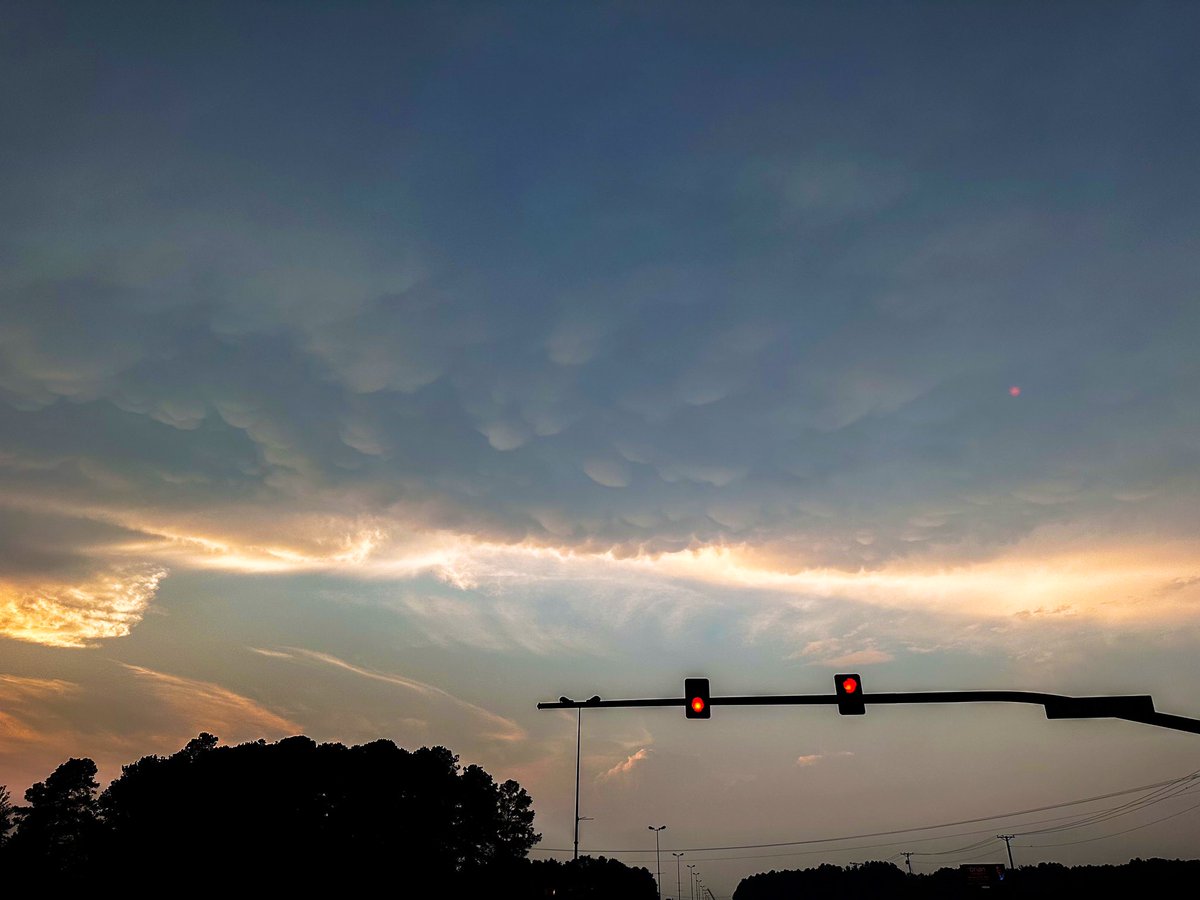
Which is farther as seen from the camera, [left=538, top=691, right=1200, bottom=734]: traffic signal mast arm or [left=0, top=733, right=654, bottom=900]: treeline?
[left=0, top=733, right=654, bottom=900]: treeline

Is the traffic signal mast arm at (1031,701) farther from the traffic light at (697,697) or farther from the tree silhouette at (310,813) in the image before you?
the tree silhouette at (310,813)

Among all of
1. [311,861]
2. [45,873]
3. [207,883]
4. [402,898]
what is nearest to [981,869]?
[402,898]

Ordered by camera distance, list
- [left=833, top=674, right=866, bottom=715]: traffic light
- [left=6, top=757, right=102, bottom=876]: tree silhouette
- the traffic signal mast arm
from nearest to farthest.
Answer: the traffic signal mast arm
[left=833, top=674, right=866, bottom=715]: traffic light
[left=6, top=757, right=102, bottom=876]: tree silhouette

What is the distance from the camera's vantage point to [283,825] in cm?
7594

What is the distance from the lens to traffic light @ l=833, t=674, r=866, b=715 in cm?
1622

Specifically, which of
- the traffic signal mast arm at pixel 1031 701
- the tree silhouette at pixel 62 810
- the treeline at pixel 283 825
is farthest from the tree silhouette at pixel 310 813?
the traffic signal mast arm at pixel 1031 701

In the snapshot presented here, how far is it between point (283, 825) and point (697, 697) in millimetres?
75675

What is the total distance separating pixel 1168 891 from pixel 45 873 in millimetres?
147945

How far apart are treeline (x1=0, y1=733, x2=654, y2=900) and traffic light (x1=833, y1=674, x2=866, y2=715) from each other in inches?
2770

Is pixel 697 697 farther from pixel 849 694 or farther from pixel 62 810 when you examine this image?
pixel 62 810

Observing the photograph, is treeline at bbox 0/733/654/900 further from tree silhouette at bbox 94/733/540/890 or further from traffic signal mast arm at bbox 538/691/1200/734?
traffic signal mast arm at bbox 538/691/1200/734

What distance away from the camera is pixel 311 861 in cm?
7431

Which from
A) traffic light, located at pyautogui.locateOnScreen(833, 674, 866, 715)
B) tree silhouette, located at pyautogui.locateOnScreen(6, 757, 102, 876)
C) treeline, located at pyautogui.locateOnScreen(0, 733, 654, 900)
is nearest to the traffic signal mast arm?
traffic light, located at pyautogui.locateOnScreen(833, 674, 866, 715)

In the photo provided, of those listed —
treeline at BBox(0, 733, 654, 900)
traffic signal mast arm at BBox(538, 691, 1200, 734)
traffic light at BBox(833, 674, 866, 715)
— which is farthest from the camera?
treeline at BBox(0, 733, 654, 900)
